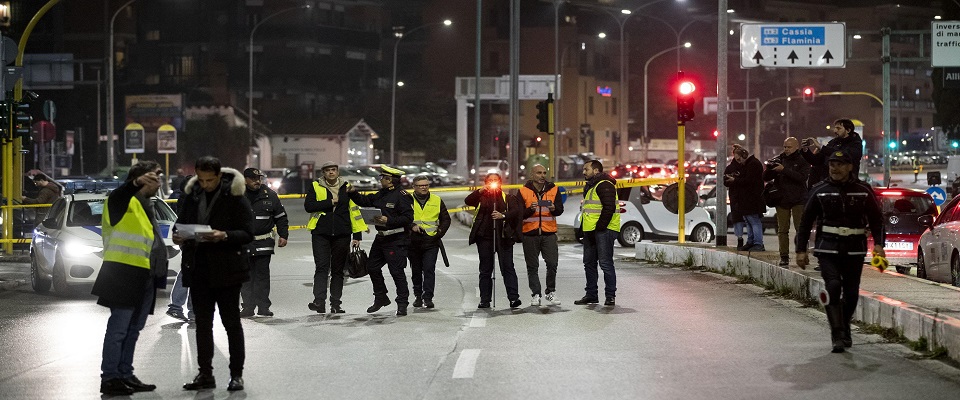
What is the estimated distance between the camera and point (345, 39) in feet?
302

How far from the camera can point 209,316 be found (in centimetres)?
955

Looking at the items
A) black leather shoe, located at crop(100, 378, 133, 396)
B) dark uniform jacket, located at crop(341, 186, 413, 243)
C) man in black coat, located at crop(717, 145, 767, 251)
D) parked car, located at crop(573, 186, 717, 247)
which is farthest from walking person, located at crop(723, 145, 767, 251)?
black leather shoe, located at crop(100, 378, 133, 396)

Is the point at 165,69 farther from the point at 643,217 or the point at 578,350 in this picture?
the point at 578,350

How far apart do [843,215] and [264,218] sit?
6230mm

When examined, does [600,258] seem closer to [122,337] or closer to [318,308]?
[318,308]

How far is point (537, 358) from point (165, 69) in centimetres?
8079

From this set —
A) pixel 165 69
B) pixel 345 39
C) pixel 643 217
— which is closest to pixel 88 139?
pixel 165 69

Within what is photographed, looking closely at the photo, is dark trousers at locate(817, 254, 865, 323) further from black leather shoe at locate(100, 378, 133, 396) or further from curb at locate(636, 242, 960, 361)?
black leather shoe at locate(100, 378, 133, 396)

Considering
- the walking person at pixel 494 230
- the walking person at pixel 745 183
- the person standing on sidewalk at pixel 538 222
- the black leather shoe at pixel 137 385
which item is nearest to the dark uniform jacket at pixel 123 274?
the black leather shoe at pixel 137 385

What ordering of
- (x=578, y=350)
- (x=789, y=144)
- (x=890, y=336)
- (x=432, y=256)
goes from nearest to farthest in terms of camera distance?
(x=578, y=350) → (x=890, y=336) → (x=432, y=256) → (x=789, y=144)

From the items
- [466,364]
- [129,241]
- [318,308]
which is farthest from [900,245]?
[129,241]

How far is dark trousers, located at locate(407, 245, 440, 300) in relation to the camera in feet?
49.4

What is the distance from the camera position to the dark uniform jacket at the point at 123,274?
9.38 metres

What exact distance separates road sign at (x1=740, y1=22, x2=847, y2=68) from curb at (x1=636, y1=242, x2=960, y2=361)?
4863 mm
